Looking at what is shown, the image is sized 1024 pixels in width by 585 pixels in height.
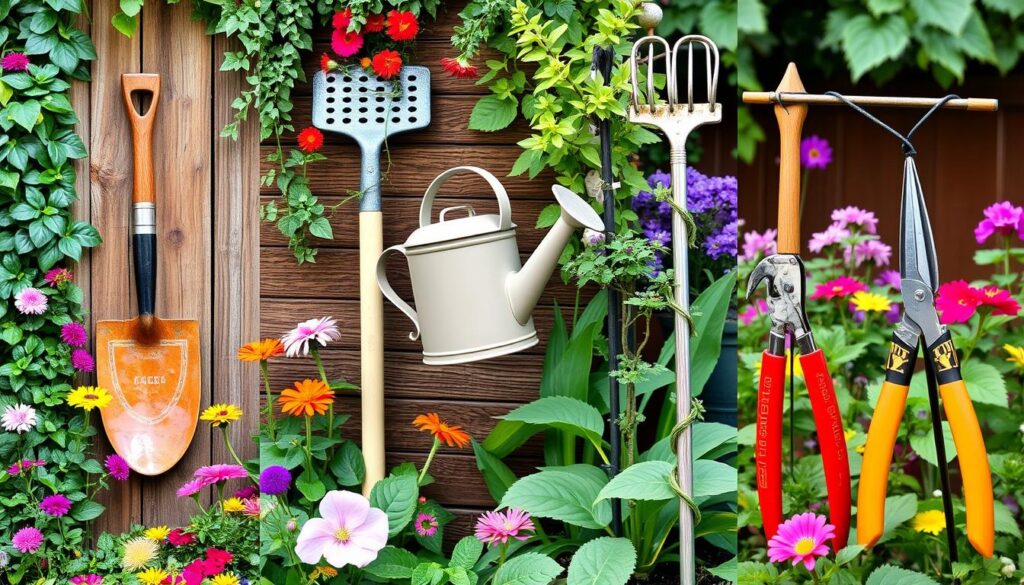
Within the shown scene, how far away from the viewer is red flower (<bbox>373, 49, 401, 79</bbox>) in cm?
168

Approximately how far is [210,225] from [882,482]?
151 cm

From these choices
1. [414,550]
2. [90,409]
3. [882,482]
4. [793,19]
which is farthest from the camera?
[793,19]

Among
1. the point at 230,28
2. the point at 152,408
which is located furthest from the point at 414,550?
the point at 230,28

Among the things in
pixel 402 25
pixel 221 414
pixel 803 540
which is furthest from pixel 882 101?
pixel 221 414

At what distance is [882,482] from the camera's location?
1104 millimetres

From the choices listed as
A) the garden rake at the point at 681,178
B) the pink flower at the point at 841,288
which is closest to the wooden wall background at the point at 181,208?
the garden rake at the point at 681,178

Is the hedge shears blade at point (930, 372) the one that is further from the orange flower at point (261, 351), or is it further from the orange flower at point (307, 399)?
the orange flower at point (261, 351)

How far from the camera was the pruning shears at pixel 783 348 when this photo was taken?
43.4 inches

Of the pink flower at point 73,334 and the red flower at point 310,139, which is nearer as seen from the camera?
the red flower at point 310,139

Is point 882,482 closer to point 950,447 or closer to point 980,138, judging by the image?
point 950,447

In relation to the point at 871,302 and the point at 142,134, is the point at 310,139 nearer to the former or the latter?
the point at 142,134

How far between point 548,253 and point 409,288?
0.41 m

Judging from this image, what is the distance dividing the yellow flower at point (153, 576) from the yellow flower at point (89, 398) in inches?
14.7

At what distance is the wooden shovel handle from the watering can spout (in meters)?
0.92
